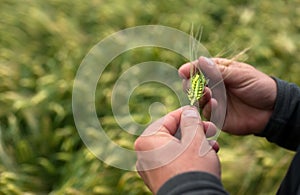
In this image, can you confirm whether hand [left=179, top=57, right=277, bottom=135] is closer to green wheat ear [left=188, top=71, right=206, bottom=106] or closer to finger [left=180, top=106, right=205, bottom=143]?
green wheat ear [left=188, top=71, right=206, bottom=106]

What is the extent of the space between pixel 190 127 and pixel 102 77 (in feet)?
5.32

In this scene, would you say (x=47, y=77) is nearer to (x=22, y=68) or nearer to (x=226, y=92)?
(x=22, y=68)

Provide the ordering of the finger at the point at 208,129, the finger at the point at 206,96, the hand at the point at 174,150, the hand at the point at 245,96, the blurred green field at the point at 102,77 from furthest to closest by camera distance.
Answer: the blurred green field at the point at 102,77, the hand at the point at 245,96, the finger at the point at 206,96, the finger at the point at 208,129, the hand at the point at 174,150

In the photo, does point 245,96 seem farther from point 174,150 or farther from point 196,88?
point 174,150

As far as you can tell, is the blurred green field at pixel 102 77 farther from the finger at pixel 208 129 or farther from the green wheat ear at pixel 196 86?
the finger at pixel 208 129

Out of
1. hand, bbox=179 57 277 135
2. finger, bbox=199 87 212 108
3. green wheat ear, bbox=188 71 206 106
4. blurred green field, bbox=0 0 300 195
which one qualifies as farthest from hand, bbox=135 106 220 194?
blurred green field, bbox=0 0 300 195

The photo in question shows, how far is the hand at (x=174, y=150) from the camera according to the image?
113 centimetres

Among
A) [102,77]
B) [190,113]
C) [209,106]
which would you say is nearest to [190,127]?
[190,113]

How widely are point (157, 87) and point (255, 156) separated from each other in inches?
26.4

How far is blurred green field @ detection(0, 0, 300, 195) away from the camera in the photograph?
90.4 inches

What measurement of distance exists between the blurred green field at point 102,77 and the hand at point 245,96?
546 millimetres

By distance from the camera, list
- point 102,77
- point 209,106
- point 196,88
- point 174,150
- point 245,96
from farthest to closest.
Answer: point 102,77
point 245,96
point 209,106
point 196,88
point 174,150

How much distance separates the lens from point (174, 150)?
117cm

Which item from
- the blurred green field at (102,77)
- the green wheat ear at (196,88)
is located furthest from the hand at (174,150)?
the blurred green field at (102,77)
